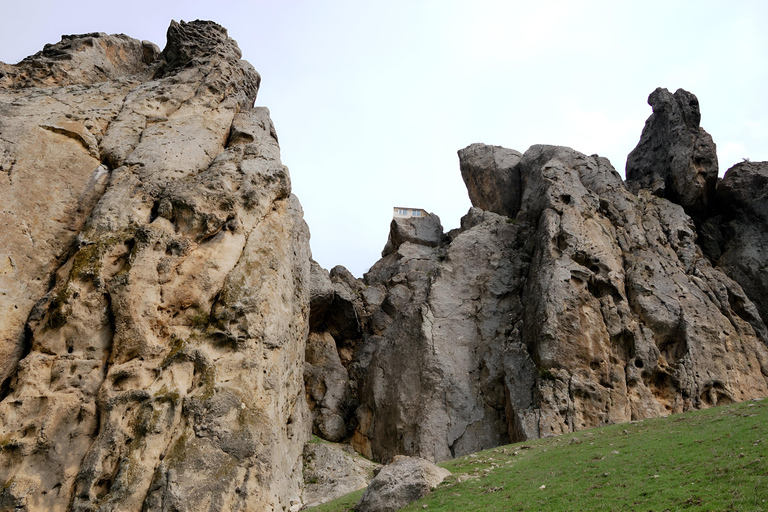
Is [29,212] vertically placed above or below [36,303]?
above

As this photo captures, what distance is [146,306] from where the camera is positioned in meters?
23.6

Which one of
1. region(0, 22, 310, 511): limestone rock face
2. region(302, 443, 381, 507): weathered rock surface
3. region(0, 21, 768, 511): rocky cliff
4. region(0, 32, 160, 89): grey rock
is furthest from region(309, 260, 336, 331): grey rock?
region(0, 32, 160, 89): grey rock

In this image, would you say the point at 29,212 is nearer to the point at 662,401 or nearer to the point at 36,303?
the point at 36,303

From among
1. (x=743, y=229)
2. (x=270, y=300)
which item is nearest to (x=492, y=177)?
(x=743, y=229)

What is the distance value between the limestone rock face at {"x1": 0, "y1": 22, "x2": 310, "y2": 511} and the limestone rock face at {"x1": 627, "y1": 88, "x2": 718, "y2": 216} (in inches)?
1405

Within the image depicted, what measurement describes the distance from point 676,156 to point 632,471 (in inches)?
1590

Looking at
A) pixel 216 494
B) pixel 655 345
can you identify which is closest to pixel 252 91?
pixel 216 494

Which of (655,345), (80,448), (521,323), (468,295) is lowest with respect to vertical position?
(80,448)

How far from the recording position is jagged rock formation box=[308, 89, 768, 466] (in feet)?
109

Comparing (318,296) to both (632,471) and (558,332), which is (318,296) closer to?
(558,332)

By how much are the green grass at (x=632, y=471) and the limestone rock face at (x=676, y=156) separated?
2898 centimetres

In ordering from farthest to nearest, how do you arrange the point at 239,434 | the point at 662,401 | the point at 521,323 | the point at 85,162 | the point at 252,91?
the point at 252,91 < the point at 521,323 < the point at 662,401 < the point at 85,162 < the point at 239,434

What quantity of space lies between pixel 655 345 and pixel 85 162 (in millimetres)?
35793

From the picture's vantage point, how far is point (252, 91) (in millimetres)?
40562
